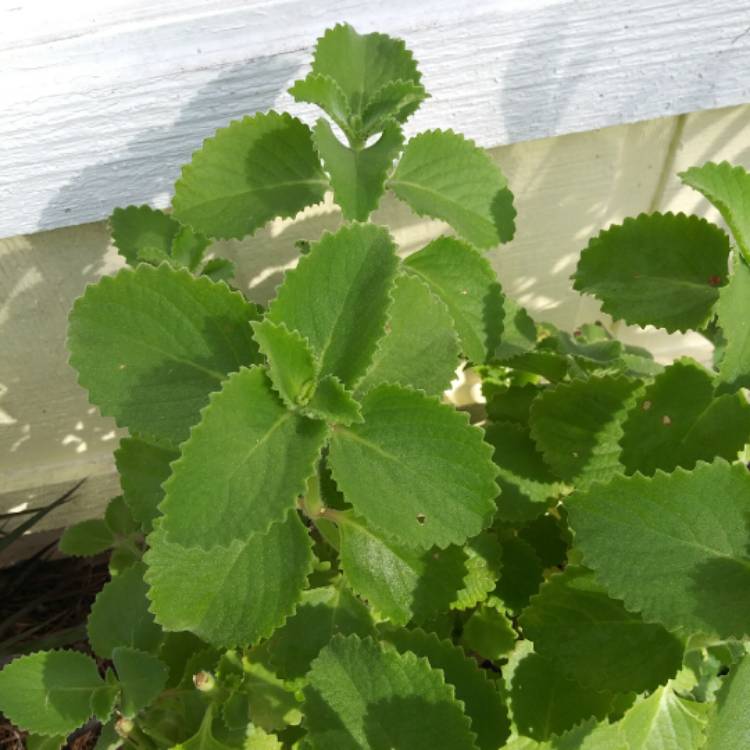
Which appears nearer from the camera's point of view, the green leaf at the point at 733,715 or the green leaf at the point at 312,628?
the green leaf at the point at 733,715

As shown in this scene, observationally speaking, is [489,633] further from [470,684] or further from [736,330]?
[736,330]

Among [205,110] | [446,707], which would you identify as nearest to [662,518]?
[446,707]

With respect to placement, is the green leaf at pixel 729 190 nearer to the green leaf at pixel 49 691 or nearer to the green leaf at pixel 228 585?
the green leaf at pixel 228 585

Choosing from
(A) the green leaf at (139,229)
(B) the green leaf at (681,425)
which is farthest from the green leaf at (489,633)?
(A) the green leaf at (139,229)

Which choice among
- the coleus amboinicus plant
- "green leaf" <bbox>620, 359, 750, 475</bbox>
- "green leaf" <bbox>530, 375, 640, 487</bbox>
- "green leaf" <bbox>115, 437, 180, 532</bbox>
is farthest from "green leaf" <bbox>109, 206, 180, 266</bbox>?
"green leaf" <bbox>620, 359, 750, 475</bbox>

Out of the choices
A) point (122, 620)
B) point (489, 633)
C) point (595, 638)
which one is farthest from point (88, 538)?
point (595, 638)
